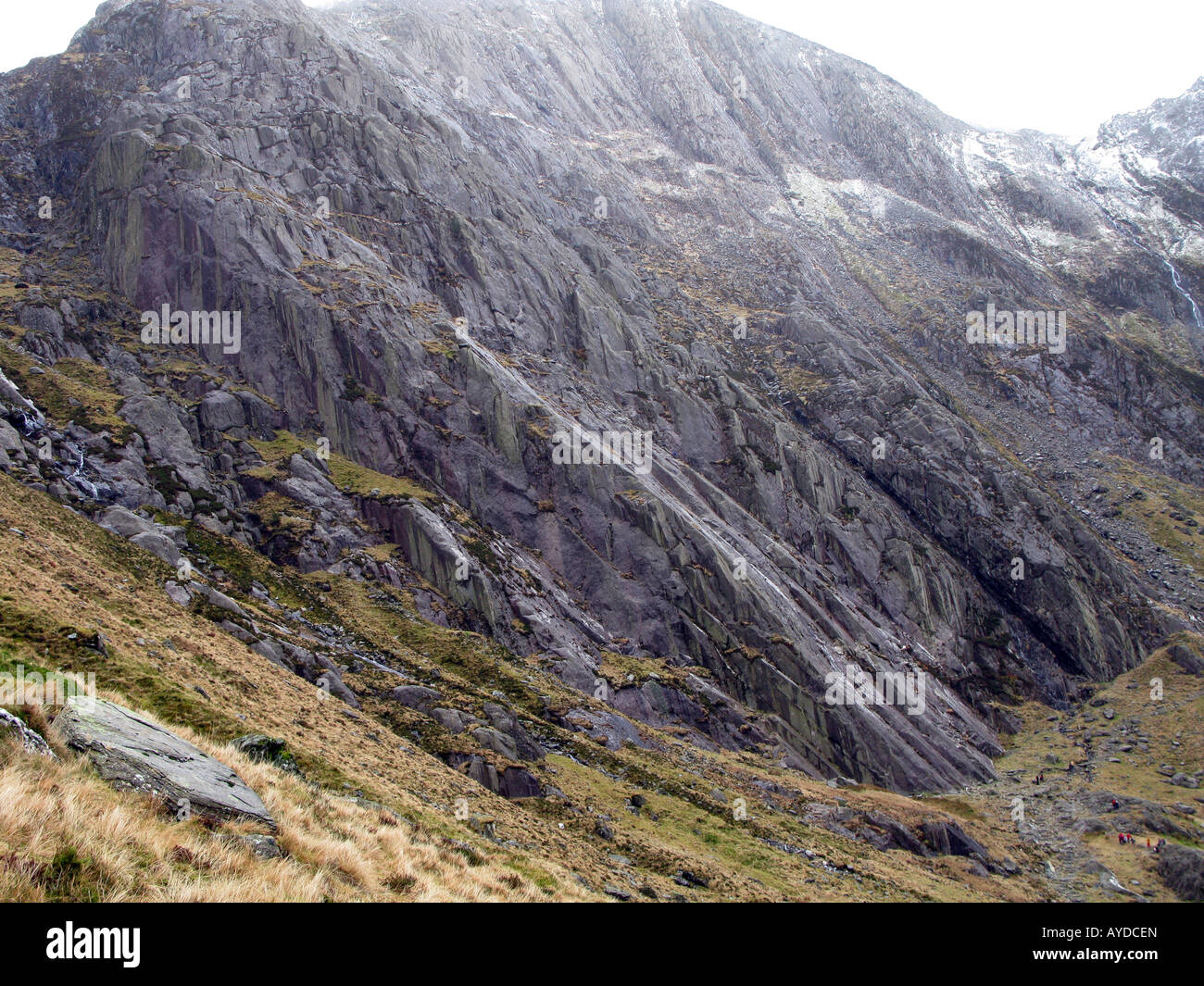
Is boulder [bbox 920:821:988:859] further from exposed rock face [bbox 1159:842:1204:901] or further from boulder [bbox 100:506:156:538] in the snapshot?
boulder [bbox 100:506:156:538]

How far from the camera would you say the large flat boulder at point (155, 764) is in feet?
32.6

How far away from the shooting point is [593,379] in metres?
65.5

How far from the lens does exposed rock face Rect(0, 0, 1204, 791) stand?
4403 centimetres

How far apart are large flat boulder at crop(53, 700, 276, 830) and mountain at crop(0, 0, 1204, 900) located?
53.4ft

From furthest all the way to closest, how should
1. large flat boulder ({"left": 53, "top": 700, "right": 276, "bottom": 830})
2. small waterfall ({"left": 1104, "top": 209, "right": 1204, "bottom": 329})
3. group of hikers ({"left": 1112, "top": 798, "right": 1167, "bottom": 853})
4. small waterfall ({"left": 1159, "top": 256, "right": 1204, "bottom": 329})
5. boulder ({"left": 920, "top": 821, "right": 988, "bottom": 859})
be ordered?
1. small waterfall ({"left": 1104, "top": 209, "right": 1204, "bottom": 329})
2. small waterfall ({"left": 1159, "top": 256, "right": 1204, "bottom": 329})
3. group of hikers ({"left": 1112, "top": 798, "right": 1167, "bottom": 853})
4. boulder ({"left": 920, "top": 821, "right": 988, "bottom": 859})
5. large flat boulder ({"left": 53, "top": 700, "right": 276, "bottom": 830})

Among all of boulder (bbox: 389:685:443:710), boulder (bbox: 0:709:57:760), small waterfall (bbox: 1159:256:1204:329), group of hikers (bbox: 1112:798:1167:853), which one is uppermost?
small waterfall (bbox: 1159:256:1204:329)

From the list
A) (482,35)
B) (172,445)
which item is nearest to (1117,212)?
(482,35)

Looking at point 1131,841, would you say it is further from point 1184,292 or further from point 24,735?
point 1184,292

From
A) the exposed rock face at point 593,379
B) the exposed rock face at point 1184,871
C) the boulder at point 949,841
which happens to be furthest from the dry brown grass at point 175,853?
the exposed rock face at point 1184,871

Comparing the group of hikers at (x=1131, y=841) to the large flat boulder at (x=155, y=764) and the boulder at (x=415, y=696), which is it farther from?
the large flat boulder at (x=155, y=764)

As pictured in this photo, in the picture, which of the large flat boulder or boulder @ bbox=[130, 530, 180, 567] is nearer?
the large flat boulder

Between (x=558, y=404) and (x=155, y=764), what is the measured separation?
49801 mm

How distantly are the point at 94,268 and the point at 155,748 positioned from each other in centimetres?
5963

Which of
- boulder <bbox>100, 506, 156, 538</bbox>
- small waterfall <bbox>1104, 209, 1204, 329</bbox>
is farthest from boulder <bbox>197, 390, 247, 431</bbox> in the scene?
small waterfall <bbox>1104, 209, 1204, 329</bbox>
